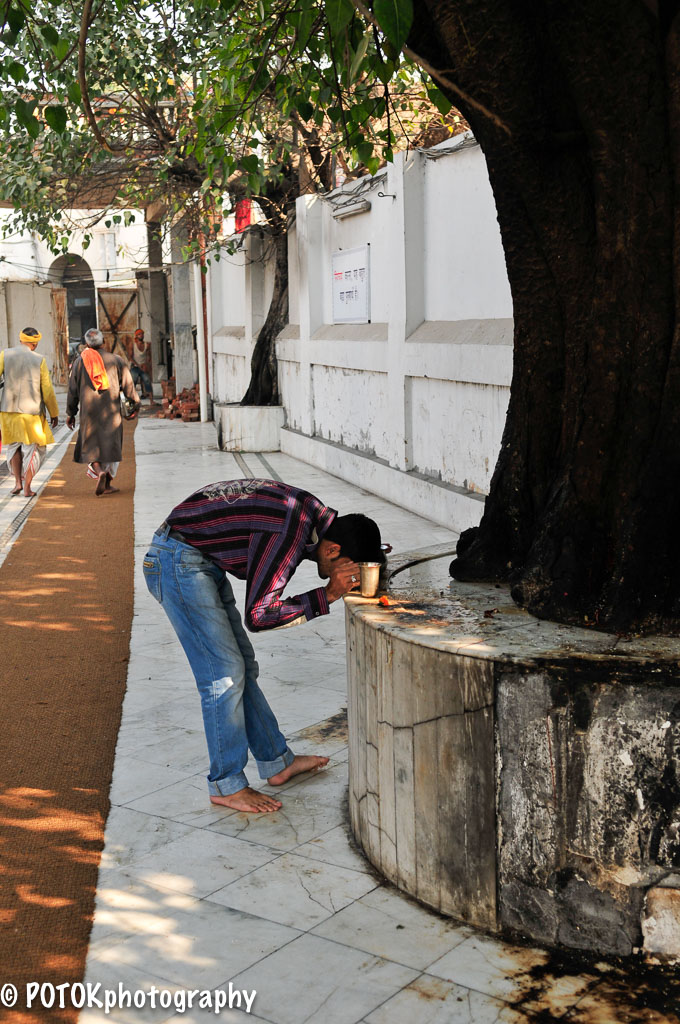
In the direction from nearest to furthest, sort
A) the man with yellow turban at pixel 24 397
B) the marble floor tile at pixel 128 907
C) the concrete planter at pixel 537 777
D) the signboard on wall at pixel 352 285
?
the concrete planter at pixel 537 777
the marble floor tile at pixel 128 907
the man with yellow turban at pixel 24 397
the signboard on wall at pixel 352 285

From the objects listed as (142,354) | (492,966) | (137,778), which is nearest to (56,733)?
(137,778)

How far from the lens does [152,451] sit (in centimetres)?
1706

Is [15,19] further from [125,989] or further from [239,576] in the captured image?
[125,989]

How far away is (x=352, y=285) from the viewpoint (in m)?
12.6

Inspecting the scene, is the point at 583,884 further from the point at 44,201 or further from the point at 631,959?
the point at 44,201

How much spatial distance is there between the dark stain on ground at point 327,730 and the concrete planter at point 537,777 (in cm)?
144

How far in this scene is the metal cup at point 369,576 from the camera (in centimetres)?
394

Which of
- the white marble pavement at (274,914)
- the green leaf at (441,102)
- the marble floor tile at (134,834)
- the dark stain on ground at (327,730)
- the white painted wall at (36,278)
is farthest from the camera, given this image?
the white painted wall at (36,278)

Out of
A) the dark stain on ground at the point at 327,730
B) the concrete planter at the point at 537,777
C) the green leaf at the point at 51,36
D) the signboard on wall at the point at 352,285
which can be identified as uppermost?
the green leaf at the point at 51,36

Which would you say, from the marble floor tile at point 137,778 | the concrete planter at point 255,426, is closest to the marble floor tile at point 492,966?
the marble floor tile at point 137,778

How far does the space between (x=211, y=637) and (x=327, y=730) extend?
4.01 ft

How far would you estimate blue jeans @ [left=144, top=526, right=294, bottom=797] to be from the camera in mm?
4102

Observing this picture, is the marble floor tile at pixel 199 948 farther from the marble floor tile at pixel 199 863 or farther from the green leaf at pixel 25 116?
the green leaf at pixel 25 116

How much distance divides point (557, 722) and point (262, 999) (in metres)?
1.13
